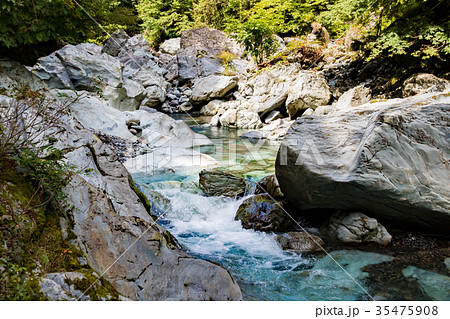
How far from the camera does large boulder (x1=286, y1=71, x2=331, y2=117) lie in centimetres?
1186

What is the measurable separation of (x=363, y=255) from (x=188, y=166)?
4796 mm

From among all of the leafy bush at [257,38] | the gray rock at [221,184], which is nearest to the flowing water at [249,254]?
the gray rock at [221,184]

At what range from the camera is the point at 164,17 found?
26094 mm

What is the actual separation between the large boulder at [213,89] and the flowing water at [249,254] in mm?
10287

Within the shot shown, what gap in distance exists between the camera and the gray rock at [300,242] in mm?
4207

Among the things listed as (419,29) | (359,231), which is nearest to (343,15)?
(419,29)

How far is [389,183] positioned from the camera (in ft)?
12.5

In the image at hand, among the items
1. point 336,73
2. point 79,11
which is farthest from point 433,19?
point 79,11

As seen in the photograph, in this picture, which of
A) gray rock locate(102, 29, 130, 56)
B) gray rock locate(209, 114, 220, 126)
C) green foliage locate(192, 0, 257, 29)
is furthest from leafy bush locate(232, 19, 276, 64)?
gray rock locate(102, 29, 130, 56)

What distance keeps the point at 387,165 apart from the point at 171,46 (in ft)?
79.0

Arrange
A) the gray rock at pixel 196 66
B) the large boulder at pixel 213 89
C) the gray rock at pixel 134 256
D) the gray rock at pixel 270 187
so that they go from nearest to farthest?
the gray rock at pixel 134 256 → the gray rock at pixel 270 187 → the large boulder at pixel 213 89 → the gray rock at pixel 196 66

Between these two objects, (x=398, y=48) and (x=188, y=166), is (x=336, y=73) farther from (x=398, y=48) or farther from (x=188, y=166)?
(x=188, y=166)

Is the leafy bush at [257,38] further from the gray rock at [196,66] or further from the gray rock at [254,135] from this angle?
the gray rock at [254,135]

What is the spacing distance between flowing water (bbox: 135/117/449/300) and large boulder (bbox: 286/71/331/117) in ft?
19.6
